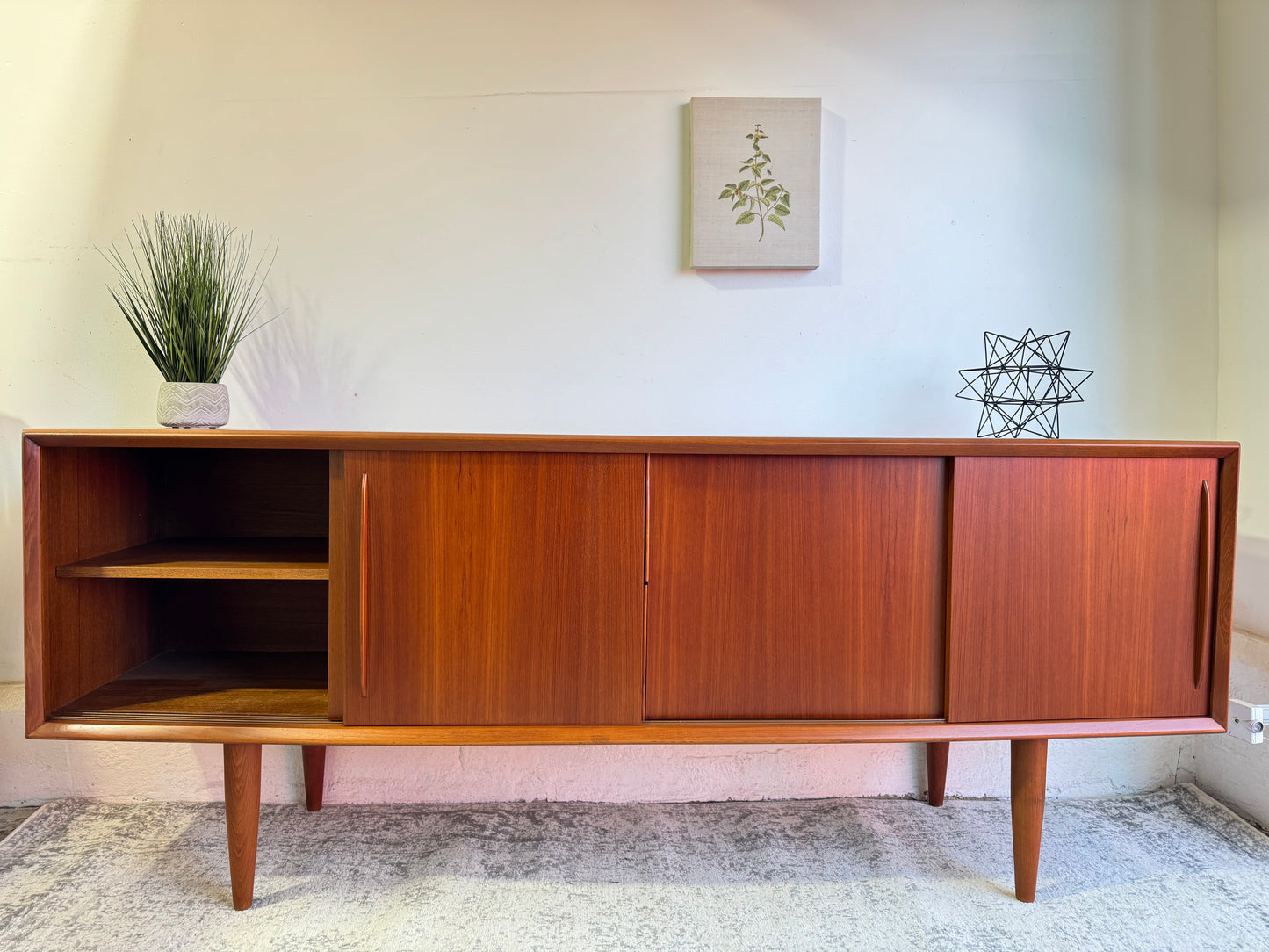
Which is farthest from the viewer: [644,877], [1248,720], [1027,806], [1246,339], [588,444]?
[1246,339]

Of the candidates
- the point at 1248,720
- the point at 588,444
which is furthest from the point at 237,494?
the point at 1248,720

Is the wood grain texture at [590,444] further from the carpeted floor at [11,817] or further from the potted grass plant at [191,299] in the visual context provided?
the carpeted floor at [11,817]

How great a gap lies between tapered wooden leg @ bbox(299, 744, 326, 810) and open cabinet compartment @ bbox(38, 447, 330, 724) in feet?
0.74

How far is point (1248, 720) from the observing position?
1.38 m

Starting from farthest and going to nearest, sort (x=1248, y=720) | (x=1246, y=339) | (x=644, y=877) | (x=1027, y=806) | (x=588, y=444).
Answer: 1. (x=1246, y=339)
2. (x=1248, y=720)
3. (x=644, y=877)
4. (x=1027, y=806)
5. (x=588, y=444)

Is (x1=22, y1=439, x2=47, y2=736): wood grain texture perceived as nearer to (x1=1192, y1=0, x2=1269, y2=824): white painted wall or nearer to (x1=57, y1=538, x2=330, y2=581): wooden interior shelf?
(x1=57, y1=538, x2=330, y2=581): wooden interior shelf

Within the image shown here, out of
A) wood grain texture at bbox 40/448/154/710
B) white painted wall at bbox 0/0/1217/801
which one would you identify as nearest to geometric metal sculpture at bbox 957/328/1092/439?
white painted wall at bbox 0/0/1217/801

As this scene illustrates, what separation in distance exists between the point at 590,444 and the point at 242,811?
2.71ft

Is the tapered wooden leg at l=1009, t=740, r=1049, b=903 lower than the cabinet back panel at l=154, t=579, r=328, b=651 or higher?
lower

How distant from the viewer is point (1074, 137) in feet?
5.01

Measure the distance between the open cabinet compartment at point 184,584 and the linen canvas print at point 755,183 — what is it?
0.96 meters

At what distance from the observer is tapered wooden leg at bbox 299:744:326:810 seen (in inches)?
57.1

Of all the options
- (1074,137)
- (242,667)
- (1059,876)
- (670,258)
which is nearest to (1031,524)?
(1059,876)

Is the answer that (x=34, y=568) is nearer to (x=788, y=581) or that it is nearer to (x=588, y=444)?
(x=588, y=444)
